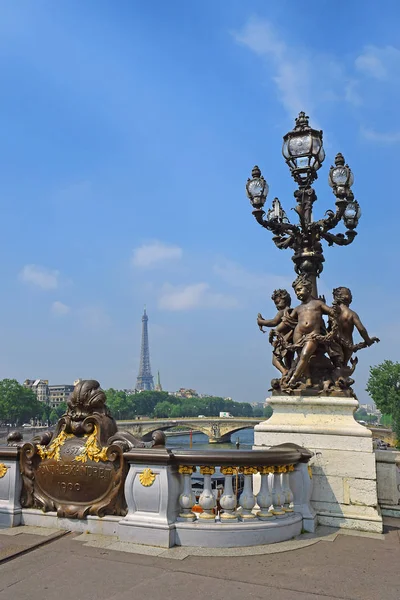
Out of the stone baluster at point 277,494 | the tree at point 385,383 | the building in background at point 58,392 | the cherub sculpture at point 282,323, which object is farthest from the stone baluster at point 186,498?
the building in background at point 58,392

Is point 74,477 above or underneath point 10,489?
above

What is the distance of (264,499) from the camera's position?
563cm

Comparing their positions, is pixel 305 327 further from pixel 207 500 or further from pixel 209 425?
pixel 209 425

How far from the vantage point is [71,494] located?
6051 mm

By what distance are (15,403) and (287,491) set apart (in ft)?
354

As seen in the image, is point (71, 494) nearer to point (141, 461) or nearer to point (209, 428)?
point (141, 461)

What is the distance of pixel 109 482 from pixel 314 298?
4.11 metres

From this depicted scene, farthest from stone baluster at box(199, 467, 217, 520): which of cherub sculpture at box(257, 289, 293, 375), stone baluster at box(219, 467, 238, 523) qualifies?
cherub sculpture at box(257, 289, 293, 375)

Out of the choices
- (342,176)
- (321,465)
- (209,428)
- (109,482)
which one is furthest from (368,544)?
(209,428)

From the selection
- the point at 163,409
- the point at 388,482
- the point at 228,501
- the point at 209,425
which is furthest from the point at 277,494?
the point at 163,409

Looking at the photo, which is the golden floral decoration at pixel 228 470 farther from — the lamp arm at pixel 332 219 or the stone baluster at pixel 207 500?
the lamp arm at pixel 332 219

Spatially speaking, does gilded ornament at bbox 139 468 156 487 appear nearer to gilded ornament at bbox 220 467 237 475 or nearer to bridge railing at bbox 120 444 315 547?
bridge railing at bbox 120 444 315 547

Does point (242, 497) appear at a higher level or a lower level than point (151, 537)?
higher

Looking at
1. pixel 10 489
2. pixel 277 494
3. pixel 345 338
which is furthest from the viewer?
pixel 345 338
